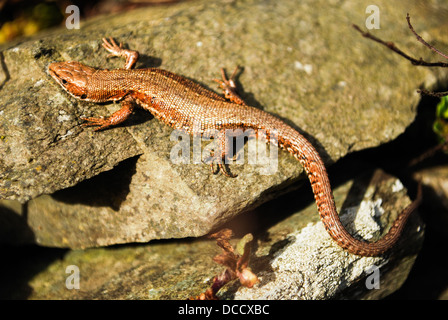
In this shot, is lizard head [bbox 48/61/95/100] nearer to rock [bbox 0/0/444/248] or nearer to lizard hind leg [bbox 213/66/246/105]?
rock [bbox 0/0/444/248]

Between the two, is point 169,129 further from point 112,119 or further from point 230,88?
point 230,88

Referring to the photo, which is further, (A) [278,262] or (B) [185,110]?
(B) [185,110]

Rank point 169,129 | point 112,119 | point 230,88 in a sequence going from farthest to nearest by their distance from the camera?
1. point 230,88
2. point 169,129
3. point 112,119

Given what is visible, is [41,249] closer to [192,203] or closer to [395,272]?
[192,203]

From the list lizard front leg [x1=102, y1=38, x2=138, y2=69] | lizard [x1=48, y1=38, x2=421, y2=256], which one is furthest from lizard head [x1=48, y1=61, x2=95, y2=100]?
lizard front leg [x1=102, y1=38, x2=138, y2=69]

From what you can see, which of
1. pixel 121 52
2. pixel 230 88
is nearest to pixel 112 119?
pixel 121 52

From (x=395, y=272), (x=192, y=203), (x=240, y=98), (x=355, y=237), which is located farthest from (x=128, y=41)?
(x=395, y=272)

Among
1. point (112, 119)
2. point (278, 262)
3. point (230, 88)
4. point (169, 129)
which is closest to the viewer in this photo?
point (278, 262)
